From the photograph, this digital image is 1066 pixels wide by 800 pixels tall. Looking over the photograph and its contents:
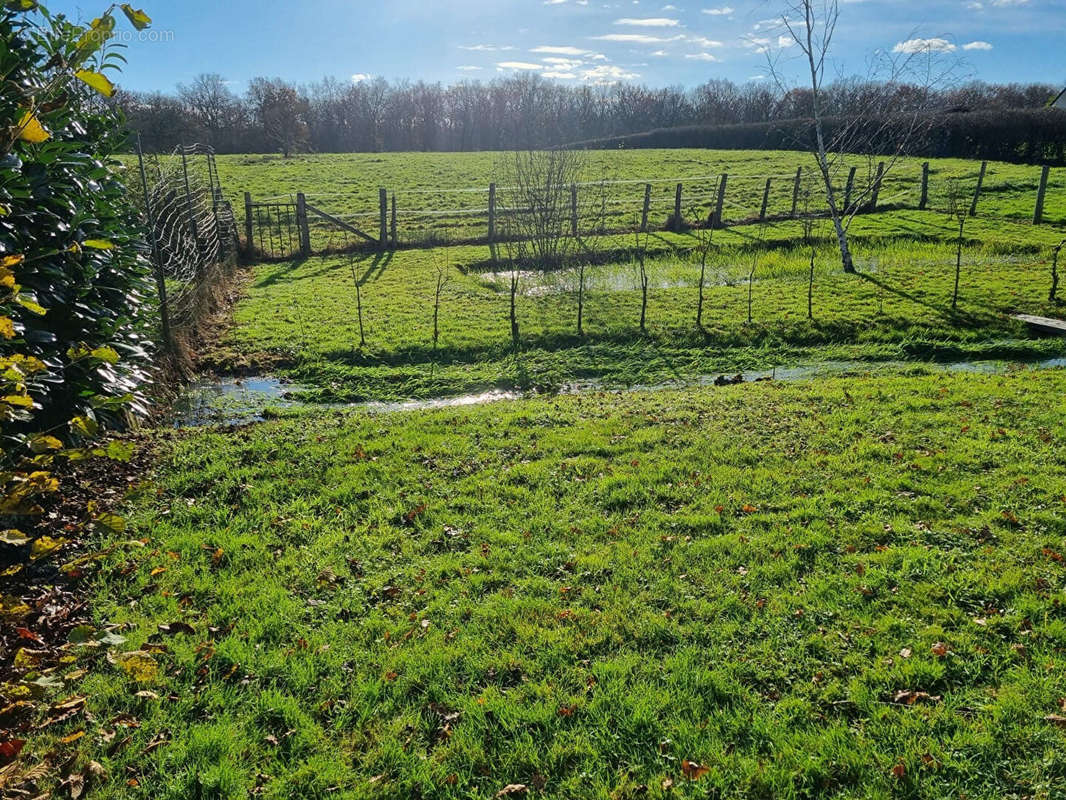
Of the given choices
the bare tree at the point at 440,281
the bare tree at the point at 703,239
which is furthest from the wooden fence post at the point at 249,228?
the bare tree at the point at 703,239

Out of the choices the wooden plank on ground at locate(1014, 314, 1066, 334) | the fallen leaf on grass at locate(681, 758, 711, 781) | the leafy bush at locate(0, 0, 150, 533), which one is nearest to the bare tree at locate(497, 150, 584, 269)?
the wooden plank on ground at locate(1014, 314, 1066, 334)

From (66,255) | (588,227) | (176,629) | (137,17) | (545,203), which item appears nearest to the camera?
(137,17)

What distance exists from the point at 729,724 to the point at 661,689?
0.46 meters

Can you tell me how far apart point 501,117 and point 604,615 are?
83.7 m

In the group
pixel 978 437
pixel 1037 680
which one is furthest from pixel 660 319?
pixel 1037 680

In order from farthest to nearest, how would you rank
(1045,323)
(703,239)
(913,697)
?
(703,239) < (1045,323) < (913,697)

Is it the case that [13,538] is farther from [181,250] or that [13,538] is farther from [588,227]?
[588,227]

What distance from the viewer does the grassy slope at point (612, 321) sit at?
1258 cm

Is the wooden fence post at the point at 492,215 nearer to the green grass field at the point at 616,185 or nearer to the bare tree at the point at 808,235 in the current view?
the green grass field at the point at 616,185

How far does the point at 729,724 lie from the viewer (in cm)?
395

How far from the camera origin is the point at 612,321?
1485cm

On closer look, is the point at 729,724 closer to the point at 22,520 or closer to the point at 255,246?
the point at 22,520

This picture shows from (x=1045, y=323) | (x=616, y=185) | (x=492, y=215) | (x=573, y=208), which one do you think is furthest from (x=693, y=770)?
(x=616, y=185)

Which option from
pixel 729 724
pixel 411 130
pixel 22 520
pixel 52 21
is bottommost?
pixel 729 724
